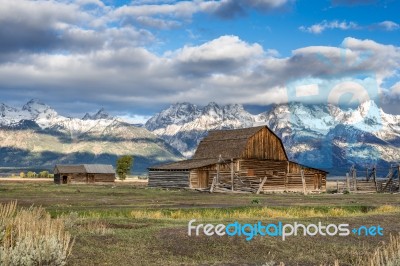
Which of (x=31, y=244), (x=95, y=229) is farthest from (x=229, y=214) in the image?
(x=31, y=244)

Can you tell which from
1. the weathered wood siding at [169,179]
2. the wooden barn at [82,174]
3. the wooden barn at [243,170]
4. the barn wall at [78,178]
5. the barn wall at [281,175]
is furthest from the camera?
the barn wall at [78,178]

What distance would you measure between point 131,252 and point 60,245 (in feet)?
8.83

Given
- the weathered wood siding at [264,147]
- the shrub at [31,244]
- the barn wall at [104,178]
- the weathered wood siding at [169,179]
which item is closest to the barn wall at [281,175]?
the weathered wood siding at [264,147]

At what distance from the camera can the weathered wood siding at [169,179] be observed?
66.9 m

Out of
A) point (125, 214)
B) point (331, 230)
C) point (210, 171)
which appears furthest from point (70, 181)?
point (331, 230)

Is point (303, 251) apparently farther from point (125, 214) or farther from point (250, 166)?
point (250, 166)

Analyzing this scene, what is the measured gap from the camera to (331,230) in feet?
69.8

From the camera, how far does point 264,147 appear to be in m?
70.8

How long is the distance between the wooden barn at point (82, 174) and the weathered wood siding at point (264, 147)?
182 ft

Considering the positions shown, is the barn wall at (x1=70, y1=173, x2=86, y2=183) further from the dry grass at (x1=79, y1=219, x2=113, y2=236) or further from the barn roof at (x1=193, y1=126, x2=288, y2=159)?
the dry grass at (x1=79, y1=219, x2=113, y2=236)

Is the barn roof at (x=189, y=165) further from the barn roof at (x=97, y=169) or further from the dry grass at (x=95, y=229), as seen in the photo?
the barn roof at (x=97, y=169)

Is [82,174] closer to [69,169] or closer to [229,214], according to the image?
[69,169]

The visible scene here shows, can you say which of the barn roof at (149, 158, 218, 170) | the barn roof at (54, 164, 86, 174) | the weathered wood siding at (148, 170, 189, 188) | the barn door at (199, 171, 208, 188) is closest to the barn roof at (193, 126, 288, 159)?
the barn roof at (149, 158, 218, 170)

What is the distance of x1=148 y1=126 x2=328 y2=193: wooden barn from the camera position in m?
64.7
